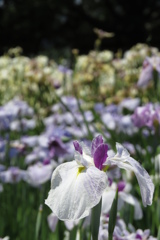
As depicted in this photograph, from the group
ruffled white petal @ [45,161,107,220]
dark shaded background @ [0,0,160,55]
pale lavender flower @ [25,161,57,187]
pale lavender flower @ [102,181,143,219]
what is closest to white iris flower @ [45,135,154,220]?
ruffled white petal @ [45,161,107,220]

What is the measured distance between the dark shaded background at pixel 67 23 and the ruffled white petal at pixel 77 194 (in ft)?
59.3

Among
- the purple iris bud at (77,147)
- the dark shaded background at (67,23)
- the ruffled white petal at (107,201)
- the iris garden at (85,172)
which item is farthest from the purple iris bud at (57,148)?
the dark shaded background at (67,23)

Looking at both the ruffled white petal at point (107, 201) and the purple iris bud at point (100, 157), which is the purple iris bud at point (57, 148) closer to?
the ruffled white petal at point (107, 201)

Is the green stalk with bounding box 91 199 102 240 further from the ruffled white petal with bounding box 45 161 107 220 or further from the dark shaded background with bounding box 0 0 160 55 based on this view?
the dark shaded background with bounding box 0 0 160 55

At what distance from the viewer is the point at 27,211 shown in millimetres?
1832

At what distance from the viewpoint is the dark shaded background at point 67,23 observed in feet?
62.2

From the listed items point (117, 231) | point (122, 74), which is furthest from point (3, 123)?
Result: point (122, 74)

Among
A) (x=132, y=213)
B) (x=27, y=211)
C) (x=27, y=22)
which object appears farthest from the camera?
(x=27, y=22)

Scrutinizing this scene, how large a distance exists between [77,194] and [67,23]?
20223 millimetres

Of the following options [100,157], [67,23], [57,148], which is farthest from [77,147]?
[67,23]

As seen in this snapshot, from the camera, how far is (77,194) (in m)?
0.66

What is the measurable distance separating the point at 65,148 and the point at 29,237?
363 mm

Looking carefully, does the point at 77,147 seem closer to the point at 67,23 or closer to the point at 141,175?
the point at 141,175

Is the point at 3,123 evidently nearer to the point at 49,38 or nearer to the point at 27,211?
the point at 27,211
